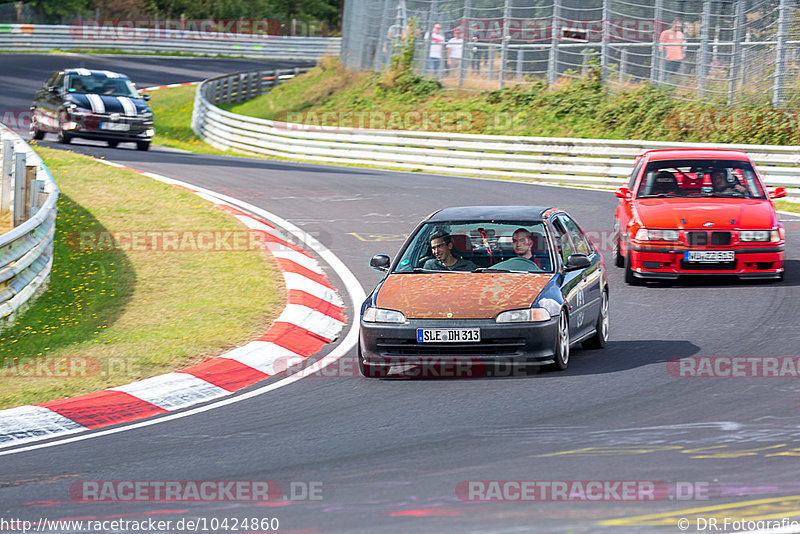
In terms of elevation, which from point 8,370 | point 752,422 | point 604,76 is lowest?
point 8,370

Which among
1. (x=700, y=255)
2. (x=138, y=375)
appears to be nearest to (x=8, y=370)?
(x=138, y=375)

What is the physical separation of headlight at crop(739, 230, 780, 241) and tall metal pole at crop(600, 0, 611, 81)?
18529mm

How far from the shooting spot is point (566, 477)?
19.8 ft

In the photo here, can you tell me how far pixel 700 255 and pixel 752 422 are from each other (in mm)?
5847

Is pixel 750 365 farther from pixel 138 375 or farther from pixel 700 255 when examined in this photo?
pixel 138 375

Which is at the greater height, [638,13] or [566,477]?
[638,13]

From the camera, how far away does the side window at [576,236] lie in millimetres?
10453

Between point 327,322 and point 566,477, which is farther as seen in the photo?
point 327,322

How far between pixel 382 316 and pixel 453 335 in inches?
24.2

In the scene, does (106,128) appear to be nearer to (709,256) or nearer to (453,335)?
(709,256)

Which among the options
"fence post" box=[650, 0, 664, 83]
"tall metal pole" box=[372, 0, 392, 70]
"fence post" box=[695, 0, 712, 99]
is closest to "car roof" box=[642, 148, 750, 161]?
"fence post" box=[695, 0, 712, 99]
